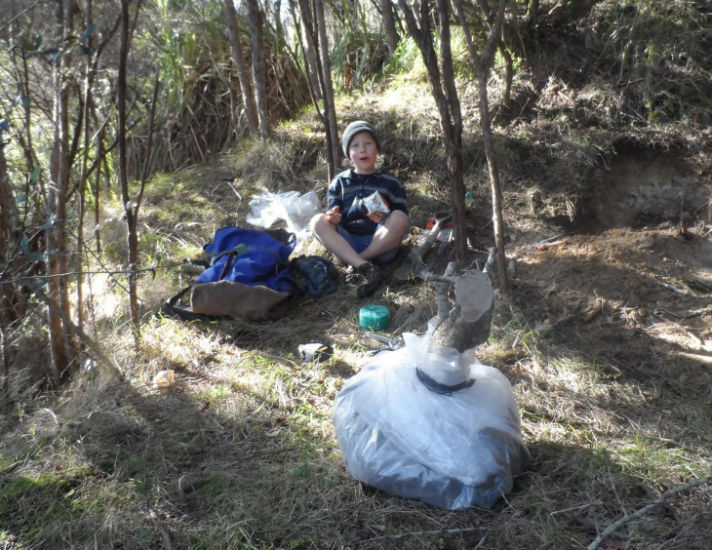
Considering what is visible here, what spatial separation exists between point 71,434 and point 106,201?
10.9 ft

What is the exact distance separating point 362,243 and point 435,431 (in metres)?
1.98

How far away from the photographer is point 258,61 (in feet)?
15.1

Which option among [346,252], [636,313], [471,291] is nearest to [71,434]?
[471,291]

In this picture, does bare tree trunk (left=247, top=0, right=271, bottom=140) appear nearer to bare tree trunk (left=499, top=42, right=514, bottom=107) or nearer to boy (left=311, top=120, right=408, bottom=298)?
boy (left=311, top=120, right=408, bottom=298)

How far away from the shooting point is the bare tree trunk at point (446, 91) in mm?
2551

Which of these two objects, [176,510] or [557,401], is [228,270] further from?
[557,401]

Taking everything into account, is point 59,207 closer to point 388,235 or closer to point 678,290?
point 388,235

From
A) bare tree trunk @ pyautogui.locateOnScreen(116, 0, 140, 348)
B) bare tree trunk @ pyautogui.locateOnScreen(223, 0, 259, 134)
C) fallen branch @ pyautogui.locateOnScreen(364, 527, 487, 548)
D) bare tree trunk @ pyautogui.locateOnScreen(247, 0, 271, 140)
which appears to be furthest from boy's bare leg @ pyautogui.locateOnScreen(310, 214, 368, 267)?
fallen branch @ pyautogui.locateOnScreen(364, 527, 487, 548)

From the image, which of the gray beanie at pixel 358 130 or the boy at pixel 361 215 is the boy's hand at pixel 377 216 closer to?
the boy at pixel 361 215

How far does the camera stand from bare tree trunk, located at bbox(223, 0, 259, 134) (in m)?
4.50

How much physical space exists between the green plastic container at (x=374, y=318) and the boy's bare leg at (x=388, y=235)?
22.4 inches

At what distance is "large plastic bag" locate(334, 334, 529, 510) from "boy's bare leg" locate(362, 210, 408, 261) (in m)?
1.56

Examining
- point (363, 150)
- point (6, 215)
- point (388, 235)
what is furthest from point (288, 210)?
point (6, 215)

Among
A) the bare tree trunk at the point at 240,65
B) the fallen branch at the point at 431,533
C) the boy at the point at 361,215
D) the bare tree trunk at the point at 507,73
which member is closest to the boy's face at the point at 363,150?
the boy at the point at 361,215
